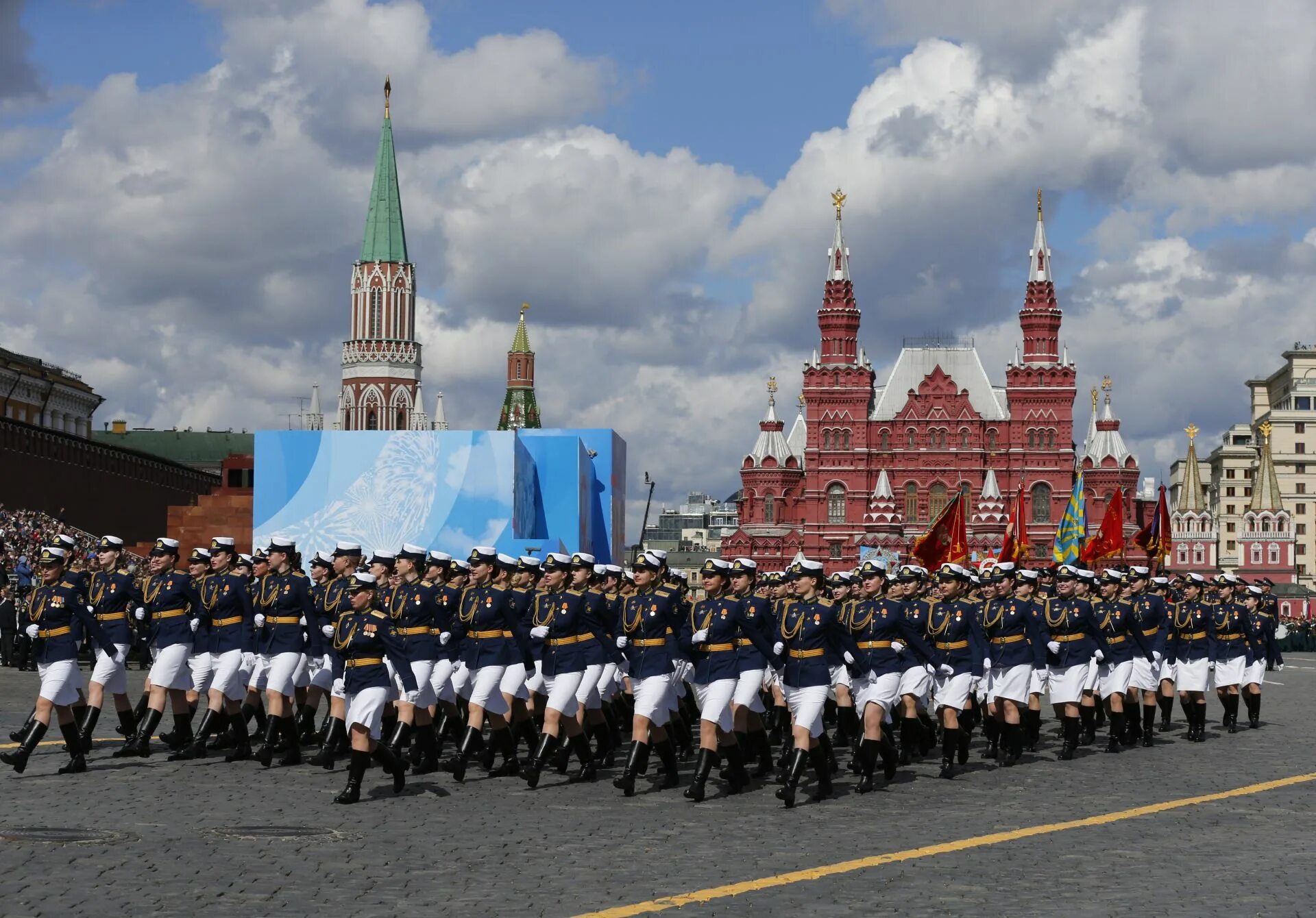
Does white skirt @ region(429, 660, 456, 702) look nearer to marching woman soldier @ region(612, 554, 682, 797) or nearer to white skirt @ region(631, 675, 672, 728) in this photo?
marching woman soldier @ region(612, 554, 682, 797)

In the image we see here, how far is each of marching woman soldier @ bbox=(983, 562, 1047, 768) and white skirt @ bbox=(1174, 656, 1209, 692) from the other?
4.19 metres

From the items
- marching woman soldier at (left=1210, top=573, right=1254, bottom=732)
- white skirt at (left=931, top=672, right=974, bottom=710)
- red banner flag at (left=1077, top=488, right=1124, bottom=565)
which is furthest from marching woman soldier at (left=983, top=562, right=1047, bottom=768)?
red banner flag at (left=1077, top=488, right=1124, bottom=565)

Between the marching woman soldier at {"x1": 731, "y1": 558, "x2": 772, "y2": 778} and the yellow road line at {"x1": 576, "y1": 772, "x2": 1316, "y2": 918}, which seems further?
the marching woman soldier at {"x1": 731, "y1": 558, "x2": 772, "y2": 778}

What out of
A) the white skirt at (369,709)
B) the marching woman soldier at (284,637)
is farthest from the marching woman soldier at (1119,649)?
the white skirt at (369,709)

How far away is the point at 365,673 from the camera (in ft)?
44.4

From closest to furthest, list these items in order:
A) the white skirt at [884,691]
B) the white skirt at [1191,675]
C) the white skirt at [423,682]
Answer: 1. the white skirt at [884,691]
2. the white skirt at [423,682]
3. the white skirt at [1191,675]

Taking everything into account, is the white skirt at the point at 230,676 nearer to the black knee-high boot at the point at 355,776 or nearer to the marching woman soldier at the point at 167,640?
the marching woman soldier at the point at 167,640

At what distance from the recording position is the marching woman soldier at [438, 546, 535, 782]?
15523 mm

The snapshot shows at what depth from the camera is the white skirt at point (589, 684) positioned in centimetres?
1539

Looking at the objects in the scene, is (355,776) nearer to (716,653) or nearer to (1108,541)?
(716,653)

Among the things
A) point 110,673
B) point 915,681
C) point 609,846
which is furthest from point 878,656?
point 110,673

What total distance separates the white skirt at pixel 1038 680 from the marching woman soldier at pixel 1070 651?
0.38ft

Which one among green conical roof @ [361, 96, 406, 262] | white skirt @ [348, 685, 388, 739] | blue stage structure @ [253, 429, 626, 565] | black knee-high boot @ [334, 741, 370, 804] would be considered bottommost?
black knee-high boot @ [334, 741, 370, 804]

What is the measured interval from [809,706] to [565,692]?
2340mm
